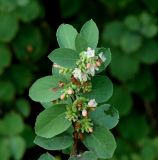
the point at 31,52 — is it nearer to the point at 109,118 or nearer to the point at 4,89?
the point at 4,89

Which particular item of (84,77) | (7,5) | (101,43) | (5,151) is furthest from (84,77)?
(101,43)

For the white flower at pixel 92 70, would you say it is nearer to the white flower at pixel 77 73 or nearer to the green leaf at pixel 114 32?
the white flower at pixel 77 73

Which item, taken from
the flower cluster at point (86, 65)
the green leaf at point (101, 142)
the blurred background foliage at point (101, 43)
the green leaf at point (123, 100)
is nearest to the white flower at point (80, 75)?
the flower cluster at point (86, 65)

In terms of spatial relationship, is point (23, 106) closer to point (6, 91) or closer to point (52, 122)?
point (6, 91)

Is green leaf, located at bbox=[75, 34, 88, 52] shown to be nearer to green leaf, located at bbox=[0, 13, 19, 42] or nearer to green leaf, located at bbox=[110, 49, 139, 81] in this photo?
green leaf, located at bbox=[0, 13, 19, 42]

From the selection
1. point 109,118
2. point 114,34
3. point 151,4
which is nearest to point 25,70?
point 114,34

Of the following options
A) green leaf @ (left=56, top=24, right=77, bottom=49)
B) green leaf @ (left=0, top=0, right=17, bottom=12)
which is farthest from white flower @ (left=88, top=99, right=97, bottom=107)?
green leaf @ (left=0, top=0, right=17, bottom=12)
